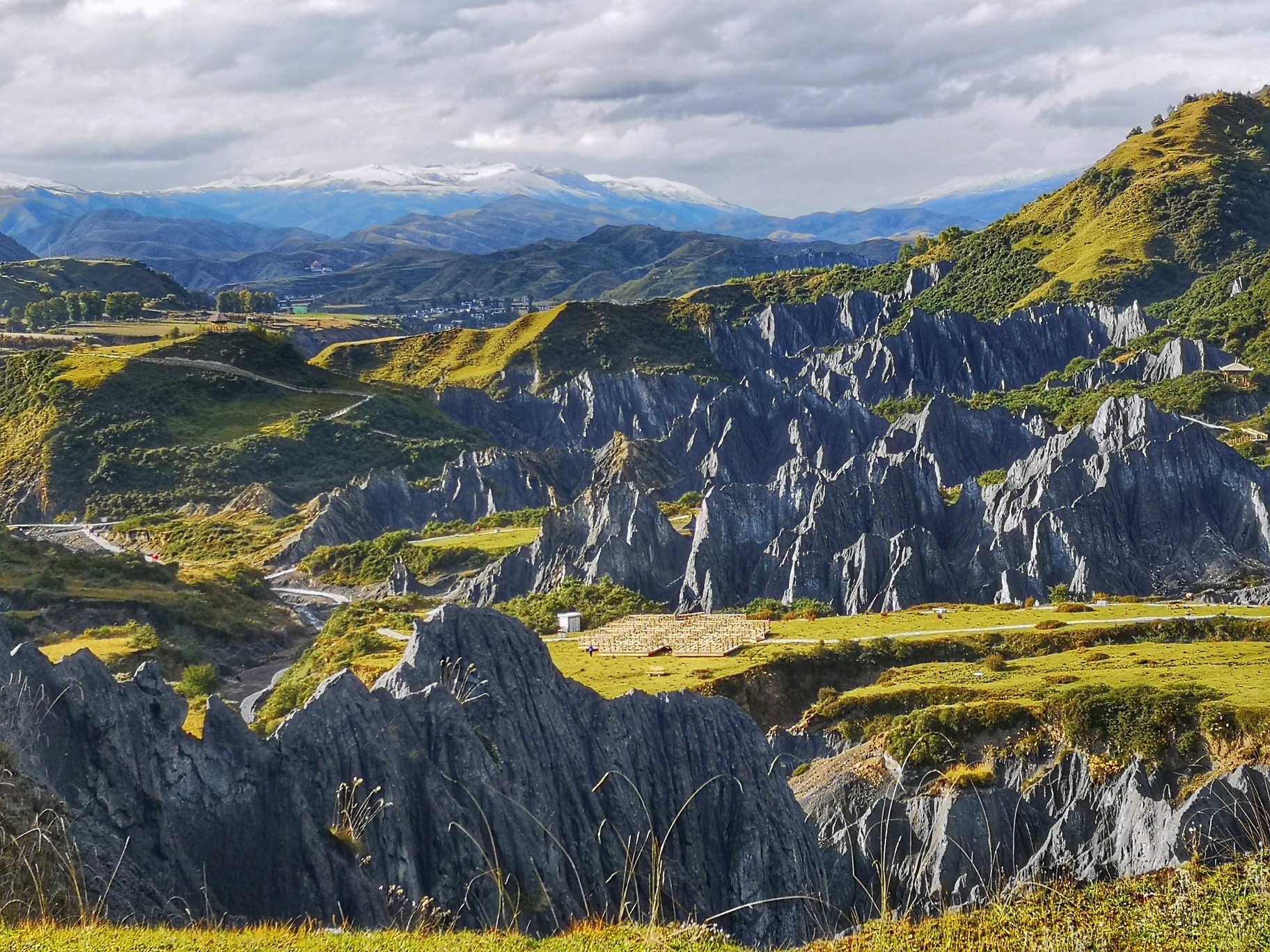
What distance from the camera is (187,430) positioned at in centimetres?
11975

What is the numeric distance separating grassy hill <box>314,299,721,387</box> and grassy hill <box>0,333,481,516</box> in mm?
21533

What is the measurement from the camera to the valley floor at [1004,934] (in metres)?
16.2

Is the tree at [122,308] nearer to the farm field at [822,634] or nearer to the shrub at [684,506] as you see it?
the shrub at [684,506]

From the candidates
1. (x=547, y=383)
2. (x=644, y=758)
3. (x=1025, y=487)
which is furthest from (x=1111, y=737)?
(x=547, y=383)

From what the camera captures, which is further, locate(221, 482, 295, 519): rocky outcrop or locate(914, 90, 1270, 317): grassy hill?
locate(914, 90, 1270, 317): grassy hill

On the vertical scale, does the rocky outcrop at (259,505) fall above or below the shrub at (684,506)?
above

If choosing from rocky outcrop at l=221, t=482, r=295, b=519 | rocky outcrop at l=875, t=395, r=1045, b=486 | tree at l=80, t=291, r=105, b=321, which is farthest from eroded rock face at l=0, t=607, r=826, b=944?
tree at l=80, t=291, r=105, b=321

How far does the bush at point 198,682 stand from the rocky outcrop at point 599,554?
26140mm

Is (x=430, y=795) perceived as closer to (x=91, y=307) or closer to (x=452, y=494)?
(x=452, y=494)

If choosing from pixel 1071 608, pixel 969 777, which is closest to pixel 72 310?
pixel 1071 608

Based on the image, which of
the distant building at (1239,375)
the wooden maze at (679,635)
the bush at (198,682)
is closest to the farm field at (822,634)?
the wooden maze at (679,635)

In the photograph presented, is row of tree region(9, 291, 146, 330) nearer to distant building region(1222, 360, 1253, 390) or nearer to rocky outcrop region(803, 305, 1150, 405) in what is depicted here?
rocky outcrop region(803, 305, 1150, 405)

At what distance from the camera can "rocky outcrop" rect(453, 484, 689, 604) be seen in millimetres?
78750

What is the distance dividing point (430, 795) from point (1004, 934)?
14.6 metres
